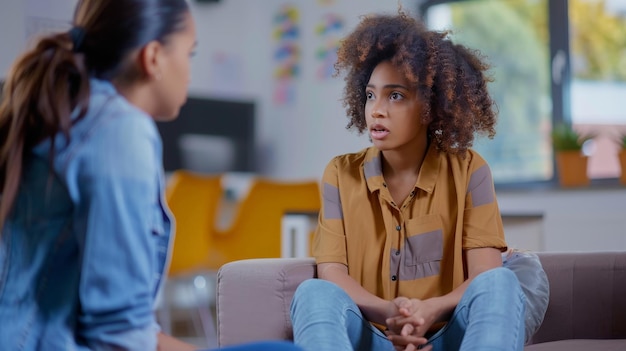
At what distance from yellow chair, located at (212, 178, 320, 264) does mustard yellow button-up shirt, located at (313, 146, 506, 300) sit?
2477 mm

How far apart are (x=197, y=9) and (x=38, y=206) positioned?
5.38 metres

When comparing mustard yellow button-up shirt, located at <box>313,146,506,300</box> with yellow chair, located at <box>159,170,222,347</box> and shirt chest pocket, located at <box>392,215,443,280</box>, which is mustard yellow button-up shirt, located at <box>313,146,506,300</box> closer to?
shirt chest pocket, located at <box>392,215,443,280</box>

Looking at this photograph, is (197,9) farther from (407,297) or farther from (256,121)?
(407,297)

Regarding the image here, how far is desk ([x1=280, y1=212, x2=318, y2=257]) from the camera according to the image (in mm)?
2844

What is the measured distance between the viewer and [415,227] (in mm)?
1719

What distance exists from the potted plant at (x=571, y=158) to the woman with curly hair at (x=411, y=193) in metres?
2.48

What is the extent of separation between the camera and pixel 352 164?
1.83m

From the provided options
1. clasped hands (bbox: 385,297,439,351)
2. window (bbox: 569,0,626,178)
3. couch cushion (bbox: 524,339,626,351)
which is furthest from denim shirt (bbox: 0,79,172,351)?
window (bbox: 569,0,626,178)

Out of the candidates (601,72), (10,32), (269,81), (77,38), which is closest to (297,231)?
(77,38)

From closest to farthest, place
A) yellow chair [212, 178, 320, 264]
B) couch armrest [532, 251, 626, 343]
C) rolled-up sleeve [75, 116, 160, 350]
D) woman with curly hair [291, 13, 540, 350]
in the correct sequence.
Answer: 1. rolled-up sleeve [75, 116, 160, 350]
2. woman with curly hair [291, 13, 540, 350]
3. couch armrest [532, 251, 626, 343]
4. yellow chair [212, 178, 320, 264]

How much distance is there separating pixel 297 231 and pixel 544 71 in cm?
235

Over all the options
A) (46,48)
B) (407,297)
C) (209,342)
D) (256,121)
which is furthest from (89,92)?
(256,121)

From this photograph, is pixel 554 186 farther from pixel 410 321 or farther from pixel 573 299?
pixel 410 321

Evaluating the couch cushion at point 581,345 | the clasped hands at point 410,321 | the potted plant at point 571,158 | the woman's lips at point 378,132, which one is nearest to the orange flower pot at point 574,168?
the potted plant at point 571,158
